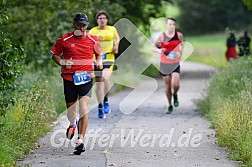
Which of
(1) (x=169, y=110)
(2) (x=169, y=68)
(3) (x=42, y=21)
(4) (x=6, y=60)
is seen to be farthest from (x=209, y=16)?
(4) (x=6, y=60)

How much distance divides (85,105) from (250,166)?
280 cm

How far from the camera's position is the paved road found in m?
9.68

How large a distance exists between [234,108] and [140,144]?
1651 millimetres

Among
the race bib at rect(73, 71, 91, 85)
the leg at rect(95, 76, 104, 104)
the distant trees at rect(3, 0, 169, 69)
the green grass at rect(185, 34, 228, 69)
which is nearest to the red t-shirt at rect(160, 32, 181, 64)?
the leg at rect(95, 76, 104, 104)

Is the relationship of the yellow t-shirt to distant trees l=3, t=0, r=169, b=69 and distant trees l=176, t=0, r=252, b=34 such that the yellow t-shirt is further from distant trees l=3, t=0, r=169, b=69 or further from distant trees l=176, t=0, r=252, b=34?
distant trees l=176, t=0, r=252, b=34

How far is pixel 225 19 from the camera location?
2835 inches

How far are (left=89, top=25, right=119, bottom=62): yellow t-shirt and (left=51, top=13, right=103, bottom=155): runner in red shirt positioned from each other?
4349 millimetres

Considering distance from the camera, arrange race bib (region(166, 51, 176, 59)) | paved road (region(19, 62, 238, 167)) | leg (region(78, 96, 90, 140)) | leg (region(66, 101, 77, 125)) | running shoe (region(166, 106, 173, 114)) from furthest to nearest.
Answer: running shoe (region(166, 106, 173, 114)) → race bib (region(166, 51, 176, 59)) → leg (region(66, 101, 77, 125)) → leg (region(78, 96, 90, 140)) → paved road (region(19, 62, 238, 167))

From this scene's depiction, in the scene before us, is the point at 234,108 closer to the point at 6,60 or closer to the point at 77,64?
the point at 77,64

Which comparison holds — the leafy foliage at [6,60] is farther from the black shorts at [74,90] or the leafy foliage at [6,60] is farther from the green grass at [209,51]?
the green grass at [209,51]

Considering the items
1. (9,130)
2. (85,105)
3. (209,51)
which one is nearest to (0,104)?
(9,130)

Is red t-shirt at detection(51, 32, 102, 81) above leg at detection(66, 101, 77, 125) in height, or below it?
above

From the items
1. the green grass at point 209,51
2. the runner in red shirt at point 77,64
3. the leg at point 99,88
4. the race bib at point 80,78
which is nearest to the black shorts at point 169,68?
the leg at point 99,88

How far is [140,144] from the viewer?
11234 millimetres
